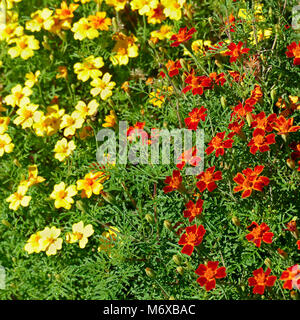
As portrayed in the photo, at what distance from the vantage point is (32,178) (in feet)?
6.31

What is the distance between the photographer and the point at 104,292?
1598 mm

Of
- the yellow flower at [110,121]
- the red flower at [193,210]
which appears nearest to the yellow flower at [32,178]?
the yellow flower at [110,121]

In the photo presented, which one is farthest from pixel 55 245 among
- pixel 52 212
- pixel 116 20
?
pixel 116 20

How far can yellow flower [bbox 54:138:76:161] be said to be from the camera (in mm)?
1964

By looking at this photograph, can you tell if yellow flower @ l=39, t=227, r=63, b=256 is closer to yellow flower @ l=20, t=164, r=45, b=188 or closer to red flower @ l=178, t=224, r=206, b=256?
yellow flower @ l=20, t=164, r=45, b=188

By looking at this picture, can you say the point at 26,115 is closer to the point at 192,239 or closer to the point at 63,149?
the point at 63,149

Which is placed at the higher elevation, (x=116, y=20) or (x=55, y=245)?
(x=116, y=20)

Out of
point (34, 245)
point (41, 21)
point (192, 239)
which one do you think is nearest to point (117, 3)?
point (41, 21)

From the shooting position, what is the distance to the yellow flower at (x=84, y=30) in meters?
2.06

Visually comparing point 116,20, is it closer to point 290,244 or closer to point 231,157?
point 231,157

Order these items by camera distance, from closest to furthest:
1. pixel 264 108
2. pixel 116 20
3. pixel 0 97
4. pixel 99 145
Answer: pixel 264 108, pixel 99 145, pixel 116 20, pixel 0 97

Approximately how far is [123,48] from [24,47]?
0.46 m

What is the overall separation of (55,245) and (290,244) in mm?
849

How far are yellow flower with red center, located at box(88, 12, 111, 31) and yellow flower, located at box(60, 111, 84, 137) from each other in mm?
384
